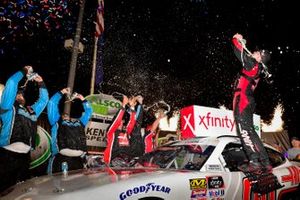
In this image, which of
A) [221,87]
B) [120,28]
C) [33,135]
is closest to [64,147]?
[33,135]

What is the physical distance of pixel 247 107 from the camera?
4391mm

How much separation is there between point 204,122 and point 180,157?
6.96ft

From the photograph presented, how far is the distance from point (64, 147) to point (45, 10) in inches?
167

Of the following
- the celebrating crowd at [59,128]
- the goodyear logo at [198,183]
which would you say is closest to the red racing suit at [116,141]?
the celebrating crowd at [59,128]

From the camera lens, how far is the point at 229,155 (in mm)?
4340

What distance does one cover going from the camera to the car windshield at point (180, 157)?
4082 millimetres

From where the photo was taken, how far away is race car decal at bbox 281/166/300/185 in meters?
4.56

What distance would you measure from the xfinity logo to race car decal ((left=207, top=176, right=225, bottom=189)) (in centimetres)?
246

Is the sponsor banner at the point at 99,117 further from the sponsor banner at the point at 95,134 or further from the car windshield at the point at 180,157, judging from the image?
the car windshield at the point at 180,157

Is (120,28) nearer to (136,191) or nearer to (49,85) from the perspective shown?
(49,85)

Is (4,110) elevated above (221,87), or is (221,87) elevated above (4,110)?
(221,87)

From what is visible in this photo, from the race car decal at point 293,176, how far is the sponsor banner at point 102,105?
19.1 ft

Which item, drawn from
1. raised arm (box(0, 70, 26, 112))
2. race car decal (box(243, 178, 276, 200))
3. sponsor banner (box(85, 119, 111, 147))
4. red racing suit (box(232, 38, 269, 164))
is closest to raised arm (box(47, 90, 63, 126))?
raised arm (box(0, 70, 26, 112))

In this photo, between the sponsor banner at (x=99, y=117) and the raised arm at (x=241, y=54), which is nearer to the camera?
the raised arm at (x=241, y=54)
